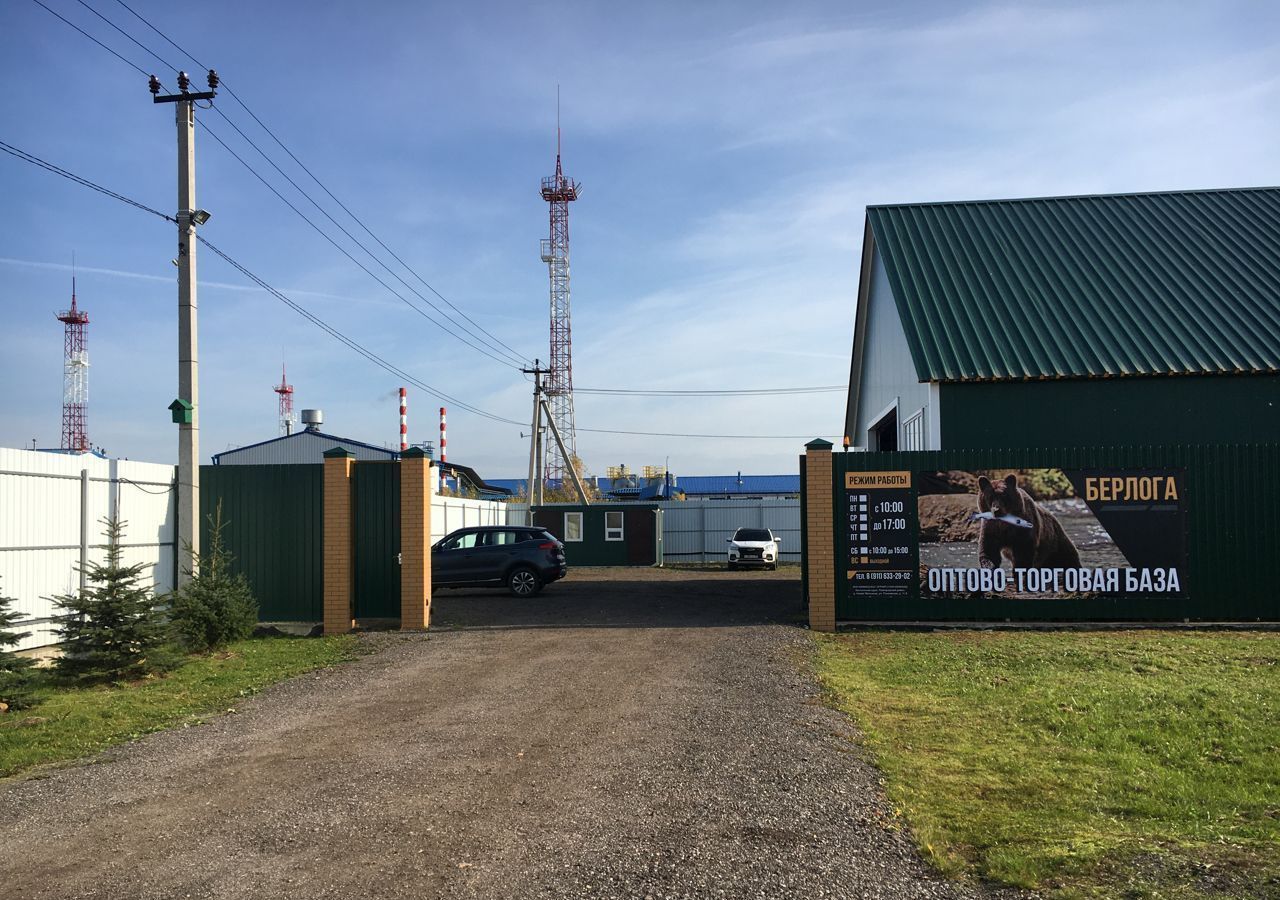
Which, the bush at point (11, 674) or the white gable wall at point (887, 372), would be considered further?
the white gable wall at point (887, 372)

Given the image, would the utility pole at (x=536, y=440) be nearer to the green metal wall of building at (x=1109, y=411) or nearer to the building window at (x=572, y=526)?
the building window at (x=572, y=526)

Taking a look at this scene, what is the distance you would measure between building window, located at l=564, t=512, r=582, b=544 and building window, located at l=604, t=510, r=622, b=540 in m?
1.01

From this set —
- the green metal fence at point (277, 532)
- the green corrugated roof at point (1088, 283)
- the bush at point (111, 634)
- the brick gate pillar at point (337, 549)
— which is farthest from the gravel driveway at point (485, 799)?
the green corrugated roof at point (1088, 283)

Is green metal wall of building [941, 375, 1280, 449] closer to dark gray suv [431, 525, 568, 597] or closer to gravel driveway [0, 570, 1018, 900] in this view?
gravel driveway [0, 570, 1018, 900]

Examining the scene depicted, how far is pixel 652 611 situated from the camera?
17.3 m

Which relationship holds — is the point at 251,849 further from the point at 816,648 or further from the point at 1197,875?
the point at 816,648

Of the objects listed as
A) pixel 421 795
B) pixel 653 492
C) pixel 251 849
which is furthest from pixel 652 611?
pixel 653 492

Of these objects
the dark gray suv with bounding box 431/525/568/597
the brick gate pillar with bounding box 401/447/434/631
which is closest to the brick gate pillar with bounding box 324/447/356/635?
the brick gate pillar with bounding box 401/447/434/631

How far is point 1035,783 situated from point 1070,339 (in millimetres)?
14249

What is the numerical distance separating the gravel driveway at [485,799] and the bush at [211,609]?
2412mm

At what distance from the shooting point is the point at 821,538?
14938 mm

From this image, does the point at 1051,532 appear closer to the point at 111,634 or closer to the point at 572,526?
the point at 111,634

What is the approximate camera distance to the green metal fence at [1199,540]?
47.3ft

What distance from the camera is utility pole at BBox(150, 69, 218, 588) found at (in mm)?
14062
